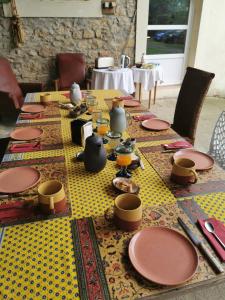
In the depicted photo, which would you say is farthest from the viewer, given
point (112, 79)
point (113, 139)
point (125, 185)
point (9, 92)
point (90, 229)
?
point (112, 79)

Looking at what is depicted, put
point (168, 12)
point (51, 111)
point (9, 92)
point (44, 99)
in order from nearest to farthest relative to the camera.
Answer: point (51, 111), point (44, 99), point (9, 92), point (168, 12)

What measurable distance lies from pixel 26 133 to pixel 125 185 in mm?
838

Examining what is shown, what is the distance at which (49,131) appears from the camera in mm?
1703

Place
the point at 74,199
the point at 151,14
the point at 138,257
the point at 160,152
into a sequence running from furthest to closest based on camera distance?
1. the point at 151,14
2. the point at 160,152
3. the point at 74,199
4. the point at 138,257

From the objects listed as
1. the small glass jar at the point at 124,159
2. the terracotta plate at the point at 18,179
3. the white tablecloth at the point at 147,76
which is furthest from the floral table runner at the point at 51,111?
the white tablecloth at the point at 147,76

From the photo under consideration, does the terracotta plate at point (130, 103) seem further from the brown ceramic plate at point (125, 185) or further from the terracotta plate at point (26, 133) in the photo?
the brown ceramic plate at point (125, 185)

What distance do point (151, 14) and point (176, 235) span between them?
15.5ft

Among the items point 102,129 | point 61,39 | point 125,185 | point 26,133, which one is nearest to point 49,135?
point 26,133

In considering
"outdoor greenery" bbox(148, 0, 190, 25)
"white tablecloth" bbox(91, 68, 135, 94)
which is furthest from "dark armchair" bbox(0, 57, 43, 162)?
"outdoor greenery" bbox(148, 0, 190, 25)

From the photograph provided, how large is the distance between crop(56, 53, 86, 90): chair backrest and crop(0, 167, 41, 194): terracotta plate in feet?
9.92

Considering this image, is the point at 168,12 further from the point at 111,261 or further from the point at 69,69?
the point at 111,261

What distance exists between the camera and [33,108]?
2105 mm

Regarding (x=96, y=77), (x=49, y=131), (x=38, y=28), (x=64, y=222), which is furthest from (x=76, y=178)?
(x=38, y=28)

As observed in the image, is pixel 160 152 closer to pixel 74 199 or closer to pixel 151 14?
pixel 74 199
